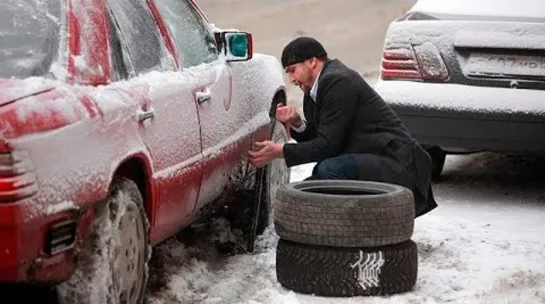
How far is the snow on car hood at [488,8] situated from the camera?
26.4ft

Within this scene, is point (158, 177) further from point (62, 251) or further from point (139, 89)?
point (62, 251)

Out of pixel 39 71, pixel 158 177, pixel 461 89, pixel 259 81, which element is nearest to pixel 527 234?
pixel 461 89

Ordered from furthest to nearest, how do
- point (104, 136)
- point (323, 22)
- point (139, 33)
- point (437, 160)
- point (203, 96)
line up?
1. point (323, 22)
2. point (437, 160)
3. point (203, 96)
4. point (139, 33)
5. point (104, 136)

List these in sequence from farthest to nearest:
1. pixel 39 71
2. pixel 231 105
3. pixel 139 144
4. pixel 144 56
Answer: pixel 231 105 < pixel 144 56 < pixel 139 144 < pixel 39 71

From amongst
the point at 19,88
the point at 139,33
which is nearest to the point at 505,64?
the point at 139,33

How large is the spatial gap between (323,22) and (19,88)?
16.4m

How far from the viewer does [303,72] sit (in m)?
6.41

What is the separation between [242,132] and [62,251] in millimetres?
2495

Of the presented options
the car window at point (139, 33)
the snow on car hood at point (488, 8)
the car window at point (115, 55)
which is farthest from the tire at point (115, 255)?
the snow on car hood at point (488, 8)

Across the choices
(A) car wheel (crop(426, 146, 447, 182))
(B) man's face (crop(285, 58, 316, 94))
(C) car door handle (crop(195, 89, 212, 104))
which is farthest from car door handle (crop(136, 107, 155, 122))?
(A) car wheel (crop(426, 146, 447, 182))

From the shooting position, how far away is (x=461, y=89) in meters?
7.80

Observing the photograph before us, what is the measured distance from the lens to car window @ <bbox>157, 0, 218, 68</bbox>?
598 cm

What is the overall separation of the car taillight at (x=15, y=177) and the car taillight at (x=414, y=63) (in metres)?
4.52

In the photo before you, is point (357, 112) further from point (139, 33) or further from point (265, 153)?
point (139, 33)
